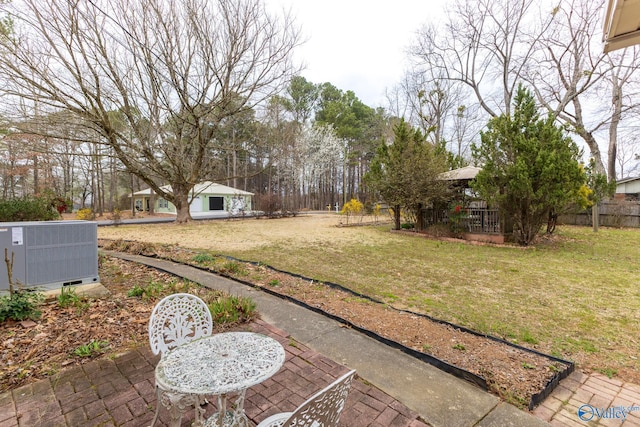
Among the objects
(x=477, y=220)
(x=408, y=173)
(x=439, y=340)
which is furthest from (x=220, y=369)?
(x=477, y=220)

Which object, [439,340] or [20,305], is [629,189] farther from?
[20,305]

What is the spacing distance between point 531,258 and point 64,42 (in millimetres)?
13050

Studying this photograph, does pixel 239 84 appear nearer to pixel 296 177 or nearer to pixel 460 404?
pixel 460 404

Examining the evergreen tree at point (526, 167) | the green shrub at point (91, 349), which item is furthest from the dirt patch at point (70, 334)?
the evergreen tree at point (526, 167)

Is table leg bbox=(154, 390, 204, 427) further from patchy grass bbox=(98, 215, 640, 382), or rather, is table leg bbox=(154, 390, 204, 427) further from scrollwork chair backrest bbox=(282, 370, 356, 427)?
patchy grass bbox=(98, 215, 640, 382)

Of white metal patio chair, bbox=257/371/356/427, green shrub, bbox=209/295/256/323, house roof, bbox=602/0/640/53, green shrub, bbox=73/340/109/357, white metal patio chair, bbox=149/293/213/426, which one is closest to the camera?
white metal patio chair, bbox=257/371/356/427

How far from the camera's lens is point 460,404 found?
75.8 inches

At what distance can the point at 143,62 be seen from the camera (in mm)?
8375

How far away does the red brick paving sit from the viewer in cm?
172

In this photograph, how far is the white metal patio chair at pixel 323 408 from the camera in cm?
95

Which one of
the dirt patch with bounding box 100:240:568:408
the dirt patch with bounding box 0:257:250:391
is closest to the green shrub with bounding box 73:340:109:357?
the dirt patch with bounding box 0:257:250:391

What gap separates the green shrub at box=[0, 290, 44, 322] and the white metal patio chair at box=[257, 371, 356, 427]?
134 inches

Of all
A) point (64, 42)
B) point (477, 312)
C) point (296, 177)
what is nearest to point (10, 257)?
point (477, 312)

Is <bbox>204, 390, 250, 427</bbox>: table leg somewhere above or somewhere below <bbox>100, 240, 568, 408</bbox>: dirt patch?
above
